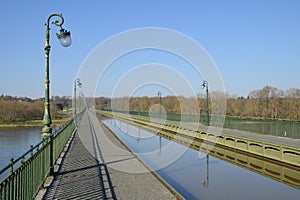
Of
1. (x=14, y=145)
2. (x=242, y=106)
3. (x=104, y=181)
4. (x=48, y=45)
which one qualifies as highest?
(x=48, y=45)

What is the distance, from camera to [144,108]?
75750 mm

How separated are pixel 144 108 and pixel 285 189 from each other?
212 feet

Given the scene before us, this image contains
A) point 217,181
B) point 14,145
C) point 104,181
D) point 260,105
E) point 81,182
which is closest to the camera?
point 81,182

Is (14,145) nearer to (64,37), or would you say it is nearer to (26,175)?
(64,37)

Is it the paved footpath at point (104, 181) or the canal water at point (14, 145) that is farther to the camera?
the canal water at point (14, 145)

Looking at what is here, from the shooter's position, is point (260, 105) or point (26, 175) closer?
point (26, 175)

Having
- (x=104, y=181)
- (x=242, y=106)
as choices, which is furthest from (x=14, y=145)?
(x=242, y=106)

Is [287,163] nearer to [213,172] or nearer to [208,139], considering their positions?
[213,172]

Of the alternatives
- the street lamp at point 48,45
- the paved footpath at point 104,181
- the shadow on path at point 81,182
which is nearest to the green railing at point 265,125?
the paved footpath at point 104,181

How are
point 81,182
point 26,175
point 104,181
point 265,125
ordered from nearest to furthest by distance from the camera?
point 26,175
point 81,182
point 104,181
point 265,125

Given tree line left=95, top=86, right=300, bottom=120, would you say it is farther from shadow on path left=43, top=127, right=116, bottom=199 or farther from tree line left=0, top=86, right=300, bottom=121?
shadow on path left=43, top=127, right=116, bottom=199

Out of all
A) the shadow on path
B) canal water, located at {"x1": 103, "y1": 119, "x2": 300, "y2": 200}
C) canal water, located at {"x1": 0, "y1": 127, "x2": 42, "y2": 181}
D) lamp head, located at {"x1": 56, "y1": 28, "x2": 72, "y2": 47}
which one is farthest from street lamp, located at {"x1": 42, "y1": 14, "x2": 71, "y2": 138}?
canal water, located at {"x1": 0, "y1": 127, "x2": 42, "y2": 181}

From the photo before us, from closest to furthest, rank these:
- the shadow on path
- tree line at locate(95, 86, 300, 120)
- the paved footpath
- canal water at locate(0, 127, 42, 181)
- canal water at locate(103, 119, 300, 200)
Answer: the shadow on path, the paved footpath, canal water at locate(103, 119, 300, 200), canal water at locate(0, 127, 42, 181), tree line at locate(95, 86, 300, 120)

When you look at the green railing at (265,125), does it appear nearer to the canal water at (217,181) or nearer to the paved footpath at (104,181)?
the canal water at (217,181)
